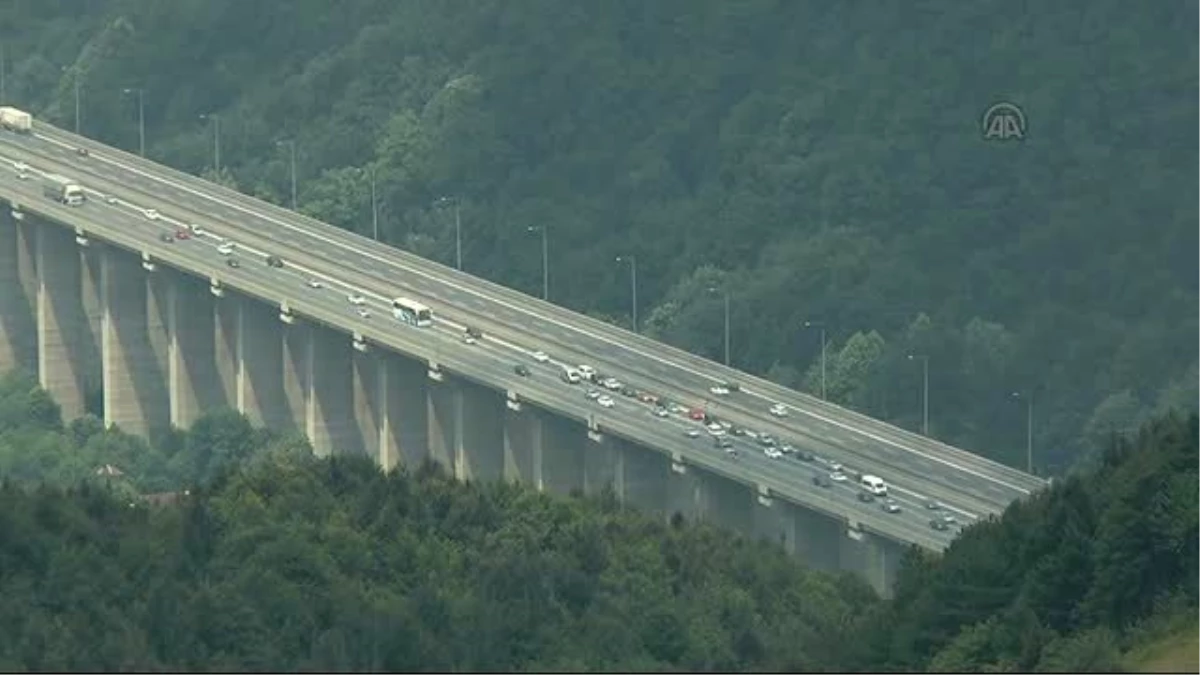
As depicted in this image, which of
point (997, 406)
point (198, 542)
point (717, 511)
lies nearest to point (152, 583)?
point (198, 542)

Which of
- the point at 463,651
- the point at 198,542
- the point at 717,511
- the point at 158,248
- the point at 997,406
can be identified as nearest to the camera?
the point at 463,651

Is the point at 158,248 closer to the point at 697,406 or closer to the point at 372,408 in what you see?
the point at 372,408

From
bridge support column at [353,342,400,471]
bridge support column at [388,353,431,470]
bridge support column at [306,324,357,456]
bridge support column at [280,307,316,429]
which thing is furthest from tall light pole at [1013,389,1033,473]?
bridge support column at [280,307,316,429]

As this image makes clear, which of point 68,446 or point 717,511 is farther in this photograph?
point 68,446

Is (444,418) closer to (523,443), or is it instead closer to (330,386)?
(523,443)

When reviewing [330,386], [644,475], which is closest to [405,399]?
[330,386]

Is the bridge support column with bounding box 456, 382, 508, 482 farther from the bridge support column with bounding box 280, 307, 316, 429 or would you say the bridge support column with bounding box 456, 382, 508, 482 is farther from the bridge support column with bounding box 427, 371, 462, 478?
the bridge support column with bounding box 280, 307, 316, 429

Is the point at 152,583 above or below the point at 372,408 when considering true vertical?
above
